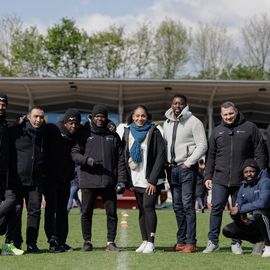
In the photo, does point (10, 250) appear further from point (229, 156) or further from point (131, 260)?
point (229, 156)

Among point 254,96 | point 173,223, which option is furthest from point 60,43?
point 173,223

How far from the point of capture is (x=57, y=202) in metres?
9.74

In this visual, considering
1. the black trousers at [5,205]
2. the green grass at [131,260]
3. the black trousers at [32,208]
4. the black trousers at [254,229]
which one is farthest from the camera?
the black trousers at [32,208]

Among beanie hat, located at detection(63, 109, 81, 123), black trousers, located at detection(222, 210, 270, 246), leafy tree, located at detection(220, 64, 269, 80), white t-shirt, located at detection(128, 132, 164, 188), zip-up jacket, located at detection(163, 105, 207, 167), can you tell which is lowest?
black trousers, located at detection(222, 210, 270, 246)

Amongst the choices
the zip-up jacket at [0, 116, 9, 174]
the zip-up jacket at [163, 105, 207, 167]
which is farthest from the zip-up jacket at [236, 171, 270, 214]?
the zip-up jacket at [0, 116, 9, 174]

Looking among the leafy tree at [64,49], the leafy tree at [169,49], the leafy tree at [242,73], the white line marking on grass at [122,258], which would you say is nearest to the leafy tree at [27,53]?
the leafy tree at [64,49]

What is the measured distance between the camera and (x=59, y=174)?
9609 millimetres

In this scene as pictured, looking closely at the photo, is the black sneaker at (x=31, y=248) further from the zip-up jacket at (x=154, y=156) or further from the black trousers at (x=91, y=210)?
the zip-up jacket at (x=154, y=156)

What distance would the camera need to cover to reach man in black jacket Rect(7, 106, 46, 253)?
30.3 feet

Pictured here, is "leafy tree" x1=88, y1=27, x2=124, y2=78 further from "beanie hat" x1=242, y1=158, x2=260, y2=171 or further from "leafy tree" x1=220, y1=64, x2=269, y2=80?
"beanie hat" x1=242, y1=158, x2=260, y2=171

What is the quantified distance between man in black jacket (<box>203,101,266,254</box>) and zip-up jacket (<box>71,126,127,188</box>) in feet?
4.13

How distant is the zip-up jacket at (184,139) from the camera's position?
962 centimetres

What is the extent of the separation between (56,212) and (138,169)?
131 cm

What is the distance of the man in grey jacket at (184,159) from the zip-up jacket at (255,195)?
0.71 m
